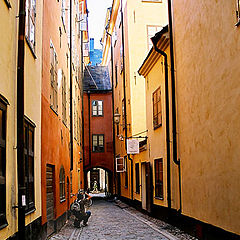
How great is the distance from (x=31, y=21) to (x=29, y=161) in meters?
2.68

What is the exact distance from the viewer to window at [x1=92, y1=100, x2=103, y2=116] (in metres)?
31.6

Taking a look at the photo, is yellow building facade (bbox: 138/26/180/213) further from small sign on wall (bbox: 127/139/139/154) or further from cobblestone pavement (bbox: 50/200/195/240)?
small sign on wall (bbox: 127/139/139/154)

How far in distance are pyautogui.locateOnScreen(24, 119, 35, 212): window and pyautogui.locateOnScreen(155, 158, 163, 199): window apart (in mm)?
6695

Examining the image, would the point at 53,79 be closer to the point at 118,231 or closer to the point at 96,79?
the point at 118,231

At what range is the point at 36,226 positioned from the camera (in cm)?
838

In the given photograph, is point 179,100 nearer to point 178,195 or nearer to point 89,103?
point 178,195

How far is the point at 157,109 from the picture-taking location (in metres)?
14.6

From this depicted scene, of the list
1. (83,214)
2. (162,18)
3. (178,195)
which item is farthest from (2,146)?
(162,18)

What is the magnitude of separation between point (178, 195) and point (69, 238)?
3.15m

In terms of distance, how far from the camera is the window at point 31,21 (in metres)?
7.78

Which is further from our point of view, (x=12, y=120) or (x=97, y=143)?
(x=97, y=143)

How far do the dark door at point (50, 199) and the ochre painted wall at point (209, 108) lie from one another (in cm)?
343

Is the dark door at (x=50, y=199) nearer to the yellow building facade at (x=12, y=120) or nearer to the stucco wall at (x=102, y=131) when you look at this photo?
the yellow building facade at (x=12, y=120)

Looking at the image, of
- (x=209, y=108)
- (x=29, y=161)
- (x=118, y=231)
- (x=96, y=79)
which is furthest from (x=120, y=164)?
(x=29, y=161)
